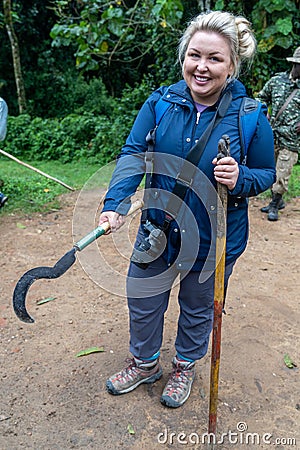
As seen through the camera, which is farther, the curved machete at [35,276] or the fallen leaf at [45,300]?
the fallen leaf at [45,300]

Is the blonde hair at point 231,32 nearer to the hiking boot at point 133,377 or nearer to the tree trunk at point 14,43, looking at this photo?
the hiking boot at point 133,377

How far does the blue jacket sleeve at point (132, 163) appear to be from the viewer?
2039 millimetres

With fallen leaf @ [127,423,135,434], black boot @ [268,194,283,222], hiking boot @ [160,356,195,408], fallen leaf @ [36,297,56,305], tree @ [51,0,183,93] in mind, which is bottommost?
black boot @ [268,194,283,222]

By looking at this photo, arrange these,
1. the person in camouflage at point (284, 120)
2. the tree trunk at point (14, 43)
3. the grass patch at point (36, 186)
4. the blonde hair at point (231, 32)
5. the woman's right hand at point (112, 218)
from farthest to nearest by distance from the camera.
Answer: the tree trunk at point (14, 43) → the grass patch at point (36, 186) → the person in camouflage at point (284, 120) → the woman's right hand at point (112, 218) → the blonde hair at point (231, 32)

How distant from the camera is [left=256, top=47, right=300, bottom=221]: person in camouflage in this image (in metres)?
5.00

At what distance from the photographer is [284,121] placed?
5.08 meters

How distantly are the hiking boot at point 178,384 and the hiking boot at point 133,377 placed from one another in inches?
4.3

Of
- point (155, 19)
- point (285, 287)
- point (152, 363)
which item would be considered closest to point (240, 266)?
point (285, 287)

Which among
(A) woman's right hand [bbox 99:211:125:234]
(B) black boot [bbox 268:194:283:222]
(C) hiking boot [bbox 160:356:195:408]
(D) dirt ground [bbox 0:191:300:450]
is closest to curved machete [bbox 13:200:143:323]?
(A) woman's right hand [bbox 99:211:125:234]

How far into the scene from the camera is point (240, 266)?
4008 mm

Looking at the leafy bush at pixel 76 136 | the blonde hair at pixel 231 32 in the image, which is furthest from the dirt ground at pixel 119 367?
the leafy bush at pixel 76 136

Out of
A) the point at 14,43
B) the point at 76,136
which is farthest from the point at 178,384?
the point at 14,43

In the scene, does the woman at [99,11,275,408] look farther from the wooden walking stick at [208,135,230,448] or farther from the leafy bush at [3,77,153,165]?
the leafy bush at [3,77,153,165]

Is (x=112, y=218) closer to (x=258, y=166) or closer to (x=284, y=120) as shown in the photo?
(x=258, y=166)
